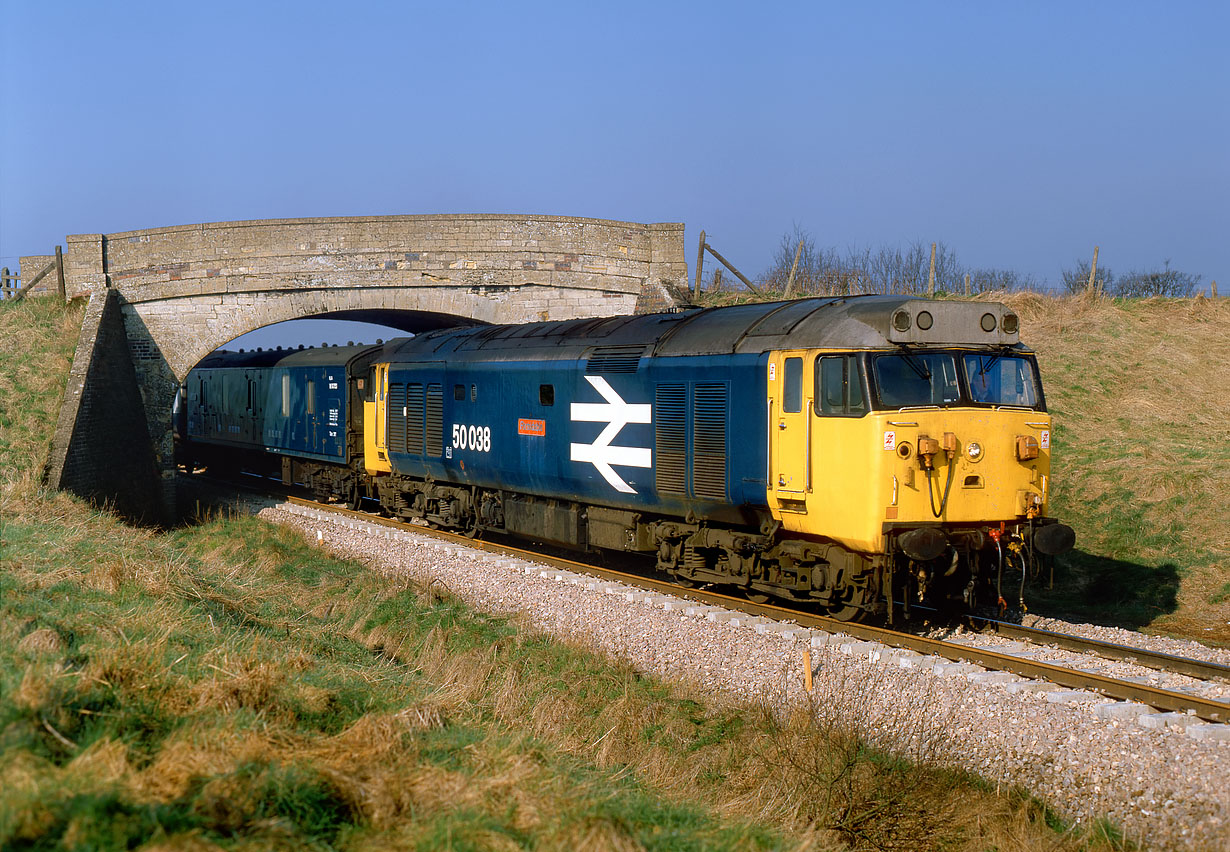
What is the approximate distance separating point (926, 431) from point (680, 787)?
469cm

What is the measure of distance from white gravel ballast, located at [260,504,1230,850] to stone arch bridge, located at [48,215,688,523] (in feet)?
40.5

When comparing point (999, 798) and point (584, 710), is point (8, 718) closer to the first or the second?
point (584, 710)

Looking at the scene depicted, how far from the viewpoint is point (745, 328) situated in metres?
12.2

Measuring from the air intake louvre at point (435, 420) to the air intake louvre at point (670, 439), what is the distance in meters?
6.35

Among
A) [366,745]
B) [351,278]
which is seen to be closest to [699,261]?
[351,278]

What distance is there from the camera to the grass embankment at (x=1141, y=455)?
15.4 metres

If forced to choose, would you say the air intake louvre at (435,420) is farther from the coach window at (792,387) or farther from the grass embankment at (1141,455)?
the grass embankment at (1141,455)

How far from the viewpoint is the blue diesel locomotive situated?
10.6 metres

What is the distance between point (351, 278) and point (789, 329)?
16.7 meters

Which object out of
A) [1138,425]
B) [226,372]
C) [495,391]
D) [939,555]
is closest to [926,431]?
[939,555]

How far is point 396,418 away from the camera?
787 inches

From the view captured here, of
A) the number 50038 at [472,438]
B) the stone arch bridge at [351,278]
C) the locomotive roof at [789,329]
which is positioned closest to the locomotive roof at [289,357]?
the stone arch bridge at [351,278]

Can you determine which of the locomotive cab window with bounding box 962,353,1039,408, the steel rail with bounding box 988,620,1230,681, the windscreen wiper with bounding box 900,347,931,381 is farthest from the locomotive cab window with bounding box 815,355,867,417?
the steel rail with bounding box 988,620,1230,681

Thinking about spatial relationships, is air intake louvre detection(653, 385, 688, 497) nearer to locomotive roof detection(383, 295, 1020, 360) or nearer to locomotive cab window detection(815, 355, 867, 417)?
locomotive roof detection(383, 295, 1020, 360)
